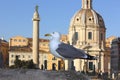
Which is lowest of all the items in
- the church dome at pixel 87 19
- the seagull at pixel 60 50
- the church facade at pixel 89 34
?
the seagull at pixel 60 50

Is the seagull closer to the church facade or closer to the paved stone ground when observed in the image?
the paved stone ground

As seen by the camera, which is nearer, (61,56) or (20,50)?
(61,56)

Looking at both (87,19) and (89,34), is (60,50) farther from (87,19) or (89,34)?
(87,19)

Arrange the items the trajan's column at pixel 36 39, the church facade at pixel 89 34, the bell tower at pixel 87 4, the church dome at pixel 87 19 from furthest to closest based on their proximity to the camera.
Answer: the bell tower at pixel 87 4, the church dome at pixel 87 19, the church facade at pixel 89 34, the trajan's column at pixel 36 39

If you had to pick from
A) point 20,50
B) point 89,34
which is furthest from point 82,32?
point 20,50

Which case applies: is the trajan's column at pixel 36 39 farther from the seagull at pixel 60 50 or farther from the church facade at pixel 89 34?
the seagull at pixel 60 50

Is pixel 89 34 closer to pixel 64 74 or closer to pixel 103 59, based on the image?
pixel 103 59

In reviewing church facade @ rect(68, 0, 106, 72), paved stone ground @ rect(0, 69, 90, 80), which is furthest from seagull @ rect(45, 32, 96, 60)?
church facade @ rect(68, 0, 106, 72)

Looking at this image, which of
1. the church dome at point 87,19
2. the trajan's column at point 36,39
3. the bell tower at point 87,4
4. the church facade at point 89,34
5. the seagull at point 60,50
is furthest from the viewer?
the bell tower at point 87,4

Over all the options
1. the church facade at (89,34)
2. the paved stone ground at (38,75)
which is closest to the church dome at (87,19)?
the church facade at (89,34)

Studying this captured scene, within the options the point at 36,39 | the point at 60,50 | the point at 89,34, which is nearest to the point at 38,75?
the point at 60,50

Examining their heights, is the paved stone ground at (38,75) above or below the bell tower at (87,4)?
below

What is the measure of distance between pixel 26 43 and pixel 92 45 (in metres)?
27.0

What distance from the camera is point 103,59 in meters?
102
